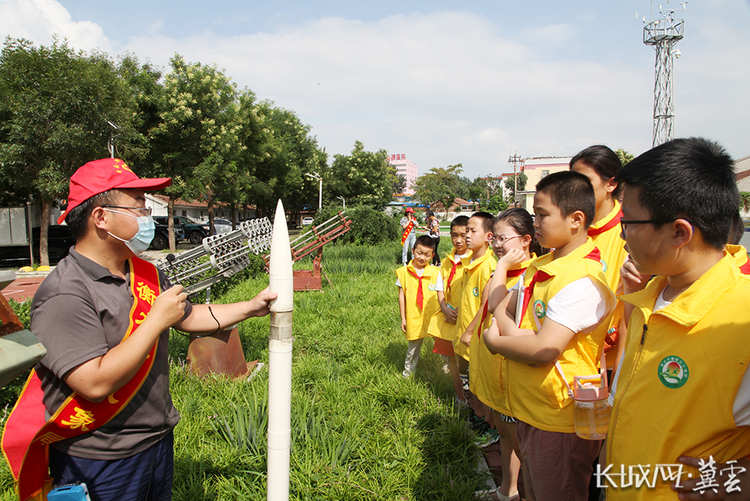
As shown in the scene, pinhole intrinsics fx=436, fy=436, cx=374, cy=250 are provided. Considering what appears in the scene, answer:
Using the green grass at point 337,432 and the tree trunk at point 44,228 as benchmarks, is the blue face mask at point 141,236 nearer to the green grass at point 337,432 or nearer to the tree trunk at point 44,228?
the green grass at point 337,432

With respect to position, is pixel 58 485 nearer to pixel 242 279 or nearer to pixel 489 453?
pixel 489 453

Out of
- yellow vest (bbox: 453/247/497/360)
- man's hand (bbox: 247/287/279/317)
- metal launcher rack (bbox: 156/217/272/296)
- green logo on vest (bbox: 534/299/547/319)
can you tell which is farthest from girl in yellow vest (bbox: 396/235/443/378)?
man's hand (bbox: 247/287/279/317)

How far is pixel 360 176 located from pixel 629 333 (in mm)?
32560

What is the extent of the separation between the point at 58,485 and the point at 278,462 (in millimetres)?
897

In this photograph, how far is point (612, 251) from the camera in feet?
8.09

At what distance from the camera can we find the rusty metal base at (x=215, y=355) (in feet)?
13.9

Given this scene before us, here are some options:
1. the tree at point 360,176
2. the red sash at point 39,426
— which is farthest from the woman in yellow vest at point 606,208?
the tree at point 360,176

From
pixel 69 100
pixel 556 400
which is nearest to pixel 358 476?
pixel 556 400

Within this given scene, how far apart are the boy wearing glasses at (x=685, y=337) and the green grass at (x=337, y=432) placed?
169 centimetres

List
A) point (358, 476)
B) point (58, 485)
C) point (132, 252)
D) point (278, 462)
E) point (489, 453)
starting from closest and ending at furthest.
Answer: point (278, 462) → point (58, 485) → point (132, 252) → point (358, 476) → point (489, 453)

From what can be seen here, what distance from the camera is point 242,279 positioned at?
10039 mm

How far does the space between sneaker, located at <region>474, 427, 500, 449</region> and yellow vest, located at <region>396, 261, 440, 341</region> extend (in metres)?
1.12

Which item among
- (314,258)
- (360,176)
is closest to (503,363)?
(314,258)

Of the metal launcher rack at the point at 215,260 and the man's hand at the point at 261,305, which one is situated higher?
the man's hand at the point at 261,305
